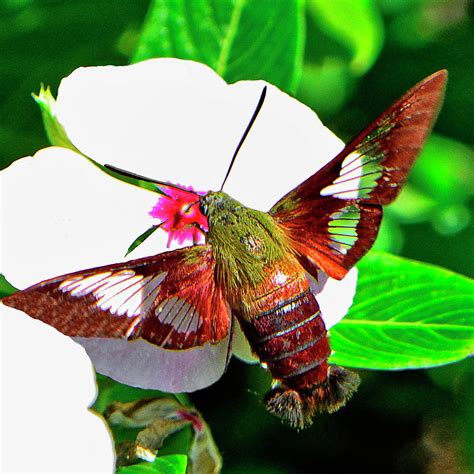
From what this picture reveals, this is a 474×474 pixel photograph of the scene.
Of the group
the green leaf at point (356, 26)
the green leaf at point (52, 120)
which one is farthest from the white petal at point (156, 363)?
the green leaf at point (356, 26)

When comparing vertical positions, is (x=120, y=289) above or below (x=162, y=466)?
above

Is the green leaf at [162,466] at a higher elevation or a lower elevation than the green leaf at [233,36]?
lower

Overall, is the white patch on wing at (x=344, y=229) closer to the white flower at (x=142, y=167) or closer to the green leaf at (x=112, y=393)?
the white flower at (x=142, y=167)

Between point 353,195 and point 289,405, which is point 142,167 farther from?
point 289,405

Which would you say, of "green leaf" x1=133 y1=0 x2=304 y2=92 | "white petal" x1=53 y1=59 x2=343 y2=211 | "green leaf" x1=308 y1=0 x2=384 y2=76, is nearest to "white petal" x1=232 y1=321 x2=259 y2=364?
"white petal" x1=53 y1=59 x2=343 y2=211

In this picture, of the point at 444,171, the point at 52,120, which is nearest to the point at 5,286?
the point at 52,120

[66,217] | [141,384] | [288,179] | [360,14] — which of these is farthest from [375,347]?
[360,14]
